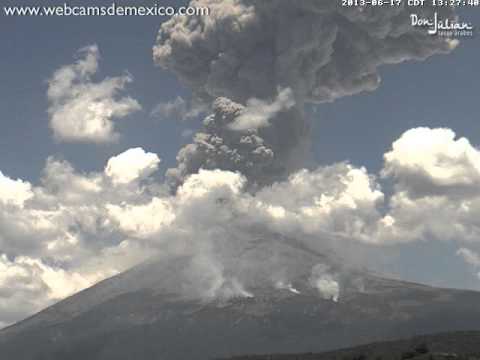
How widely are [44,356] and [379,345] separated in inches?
4343

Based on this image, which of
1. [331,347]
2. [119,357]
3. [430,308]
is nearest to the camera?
[331,347]

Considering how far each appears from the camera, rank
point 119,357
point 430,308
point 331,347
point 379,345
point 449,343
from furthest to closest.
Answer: point 430,308 < point 119,357 < point 331,347 < point 379,345 < point 449,343

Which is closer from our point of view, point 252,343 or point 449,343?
point 449,343

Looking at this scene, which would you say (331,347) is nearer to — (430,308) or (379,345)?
(430,308)

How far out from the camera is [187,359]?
177m

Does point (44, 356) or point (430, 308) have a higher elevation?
point (430, 308)

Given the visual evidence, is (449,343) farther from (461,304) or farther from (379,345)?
(461,304)

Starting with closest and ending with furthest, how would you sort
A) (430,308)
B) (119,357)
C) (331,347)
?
1. (331,347)
2. (119,357)
3. (430,308)

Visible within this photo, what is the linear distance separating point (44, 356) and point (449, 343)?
122408 mm

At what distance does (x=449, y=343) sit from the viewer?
351ft

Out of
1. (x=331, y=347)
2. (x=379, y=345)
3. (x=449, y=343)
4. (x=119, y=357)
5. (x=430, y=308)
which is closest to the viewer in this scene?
(x=449, y=343)

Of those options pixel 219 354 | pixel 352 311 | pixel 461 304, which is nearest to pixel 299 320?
pixel 352 311

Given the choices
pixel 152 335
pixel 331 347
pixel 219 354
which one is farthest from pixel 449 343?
pixel 152 335

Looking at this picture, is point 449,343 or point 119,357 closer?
point 449,343
